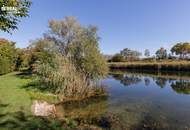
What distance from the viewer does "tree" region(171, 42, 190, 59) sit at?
84750 mm

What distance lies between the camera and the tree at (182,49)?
84.8 metres

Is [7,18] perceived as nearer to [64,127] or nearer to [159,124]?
[64,127]

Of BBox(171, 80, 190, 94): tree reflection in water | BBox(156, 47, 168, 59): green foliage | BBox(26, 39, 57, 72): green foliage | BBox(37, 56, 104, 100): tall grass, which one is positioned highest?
BBox(156, 47, 168, 59): green foliage

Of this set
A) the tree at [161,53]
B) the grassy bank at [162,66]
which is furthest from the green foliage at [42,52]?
the tree at [161,53]

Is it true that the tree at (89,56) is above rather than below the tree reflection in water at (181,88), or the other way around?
above

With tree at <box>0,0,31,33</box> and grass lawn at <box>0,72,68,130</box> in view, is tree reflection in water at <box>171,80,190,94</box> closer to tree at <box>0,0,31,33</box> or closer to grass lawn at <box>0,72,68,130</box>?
grass lawn at <box>0,72,68,130</box>

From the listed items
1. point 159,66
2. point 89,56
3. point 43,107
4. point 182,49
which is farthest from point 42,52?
point 182,49

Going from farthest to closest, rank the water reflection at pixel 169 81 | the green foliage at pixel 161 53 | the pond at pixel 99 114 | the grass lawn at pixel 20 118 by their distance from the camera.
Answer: the green foliage at pixel 161 53 → the water reflection at pixel 169 81 → the pond at pixel 99 114 → the grass lawn at pixel 20 118

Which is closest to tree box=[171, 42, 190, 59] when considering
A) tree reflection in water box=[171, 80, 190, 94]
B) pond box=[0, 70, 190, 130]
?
tree reflection in water box=[171, 80, 190, 94]

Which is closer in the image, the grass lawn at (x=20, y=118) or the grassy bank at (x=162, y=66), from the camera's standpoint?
the grass lawn at (x=20, y=118)

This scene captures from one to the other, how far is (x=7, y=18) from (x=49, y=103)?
32.0 feet

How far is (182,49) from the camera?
285 feet

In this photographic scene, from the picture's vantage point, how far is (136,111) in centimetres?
1359

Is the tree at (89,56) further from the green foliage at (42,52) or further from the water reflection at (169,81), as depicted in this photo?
the water reflection at (169,81)
